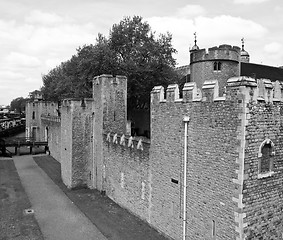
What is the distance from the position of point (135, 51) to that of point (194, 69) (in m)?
6.32

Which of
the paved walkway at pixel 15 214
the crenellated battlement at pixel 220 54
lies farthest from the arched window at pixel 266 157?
the crenellated battlement at pixel 220 54

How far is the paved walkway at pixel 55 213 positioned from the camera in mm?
14062

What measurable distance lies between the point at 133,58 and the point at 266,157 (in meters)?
21.4

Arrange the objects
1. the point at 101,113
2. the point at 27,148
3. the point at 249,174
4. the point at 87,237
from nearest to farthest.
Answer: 1. the point at 249,174
2. the point at 87,237
3. the point at 101,113
4. the point at 27,148

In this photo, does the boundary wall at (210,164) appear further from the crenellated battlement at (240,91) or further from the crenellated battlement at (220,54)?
the crenellated battlement at (220,54)

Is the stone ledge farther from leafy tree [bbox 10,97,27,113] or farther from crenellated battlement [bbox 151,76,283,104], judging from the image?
leafy tree [bbox 10,97,27,113]

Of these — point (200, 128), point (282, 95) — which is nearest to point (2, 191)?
point (200, 128)

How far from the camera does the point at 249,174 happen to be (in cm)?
956

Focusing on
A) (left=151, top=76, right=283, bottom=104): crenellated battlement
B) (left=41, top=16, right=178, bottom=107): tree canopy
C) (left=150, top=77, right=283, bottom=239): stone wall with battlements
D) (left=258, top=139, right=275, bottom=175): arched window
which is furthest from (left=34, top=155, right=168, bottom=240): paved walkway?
(left=41, top=16, right=178, bottom=107): tree canopy

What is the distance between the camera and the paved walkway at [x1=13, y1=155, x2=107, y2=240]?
1406 centimetres

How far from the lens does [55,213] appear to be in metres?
16.6

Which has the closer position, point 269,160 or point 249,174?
point 249,174

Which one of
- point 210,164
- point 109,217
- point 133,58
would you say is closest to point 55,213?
point 109,217

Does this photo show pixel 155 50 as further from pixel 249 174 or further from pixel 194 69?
pixel 249 174
